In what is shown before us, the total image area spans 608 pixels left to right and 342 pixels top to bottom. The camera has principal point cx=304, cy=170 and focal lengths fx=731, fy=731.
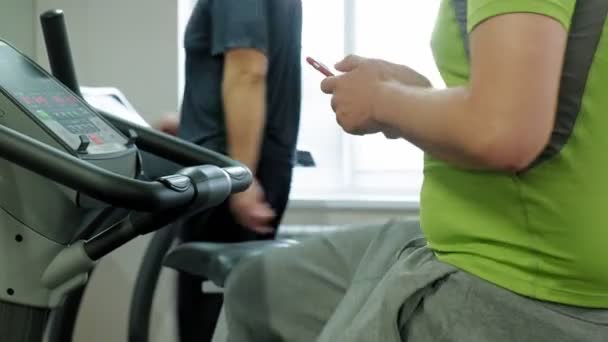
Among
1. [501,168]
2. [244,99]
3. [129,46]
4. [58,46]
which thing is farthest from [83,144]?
[129,46]

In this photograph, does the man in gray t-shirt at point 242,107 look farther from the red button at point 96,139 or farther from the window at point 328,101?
the window at point 328,101

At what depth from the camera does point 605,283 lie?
77cm

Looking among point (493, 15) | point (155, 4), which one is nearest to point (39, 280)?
point (493, 15)

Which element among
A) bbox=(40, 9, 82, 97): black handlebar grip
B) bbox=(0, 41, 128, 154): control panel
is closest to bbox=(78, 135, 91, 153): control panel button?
bbox=(0, 41, 128, 154): control panel

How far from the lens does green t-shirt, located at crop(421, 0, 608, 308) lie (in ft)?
2.39

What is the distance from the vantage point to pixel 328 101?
9.25 ft

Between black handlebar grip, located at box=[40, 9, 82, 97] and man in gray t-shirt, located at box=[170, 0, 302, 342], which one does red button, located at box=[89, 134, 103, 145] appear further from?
man in gray t-shirt, located at box=[170, 0, 302, 342]

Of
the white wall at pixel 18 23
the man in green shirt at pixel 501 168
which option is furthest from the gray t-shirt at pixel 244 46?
the white wall at pixel 18 23

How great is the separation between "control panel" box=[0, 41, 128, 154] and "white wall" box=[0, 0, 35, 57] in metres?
1.66

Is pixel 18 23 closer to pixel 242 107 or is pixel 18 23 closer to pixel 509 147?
pixel 242 107

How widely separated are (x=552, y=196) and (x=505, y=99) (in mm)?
137

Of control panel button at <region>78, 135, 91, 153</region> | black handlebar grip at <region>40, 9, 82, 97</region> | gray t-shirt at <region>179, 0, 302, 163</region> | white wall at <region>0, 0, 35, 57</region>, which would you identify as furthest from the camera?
white wall at <region>0, 0, 35, 57</region>

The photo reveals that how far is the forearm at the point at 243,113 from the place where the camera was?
1.61m

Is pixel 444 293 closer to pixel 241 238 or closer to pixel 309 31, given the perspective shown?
pixel 241 238
